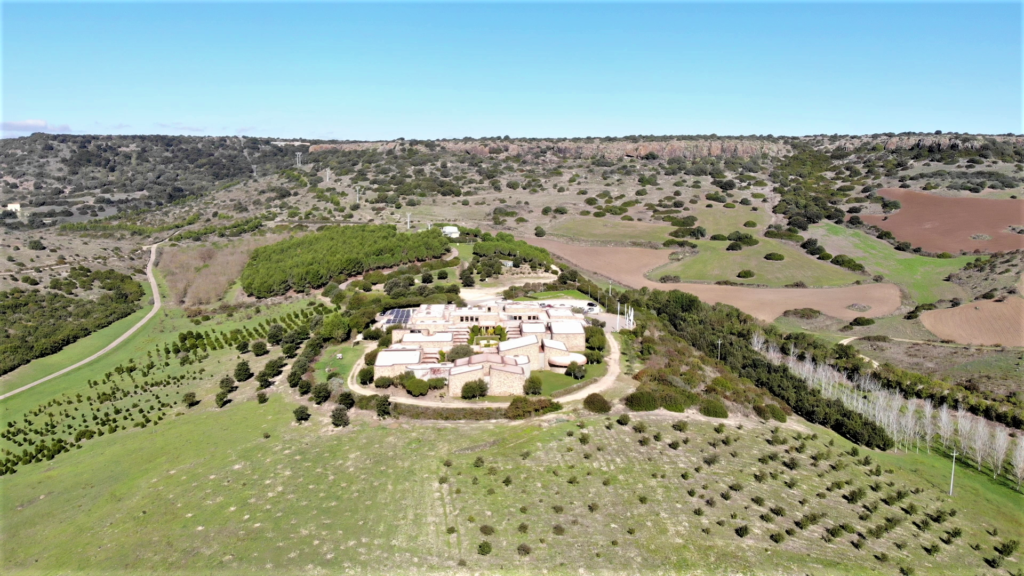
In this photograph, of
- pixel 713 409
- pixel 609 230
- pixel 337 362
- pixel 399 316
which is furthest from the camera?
pixel 609 230

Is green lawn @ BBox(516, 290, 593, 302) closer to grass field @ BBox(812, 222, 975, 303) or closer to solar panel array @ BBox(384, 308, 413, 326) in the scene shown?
solar panel array @ BBox(384, 308, 413, 326)

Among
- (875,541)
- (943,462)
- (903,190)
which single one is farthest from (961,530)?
(903,190)

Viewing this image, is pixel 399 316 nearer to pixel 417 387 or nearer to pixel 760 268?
pixel 417 387

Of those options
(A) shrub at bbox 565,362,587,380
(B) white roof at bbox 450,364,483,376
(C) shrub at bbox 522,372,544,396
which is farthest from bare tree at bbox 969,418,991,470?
(B) white roof at bbox 450,364,483,376

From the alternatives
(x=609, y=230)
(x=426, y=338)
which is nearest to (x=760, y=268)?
(x=609, y=230)

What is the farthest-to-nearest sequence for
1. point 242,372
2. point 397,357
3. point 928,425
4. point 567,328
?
point 567,328
point 242,372
point 397,357
point 928,425

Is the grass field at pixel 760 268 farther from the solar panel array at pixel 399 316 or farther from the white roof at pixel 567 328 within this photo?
the solar panel array at pixel 399 316
